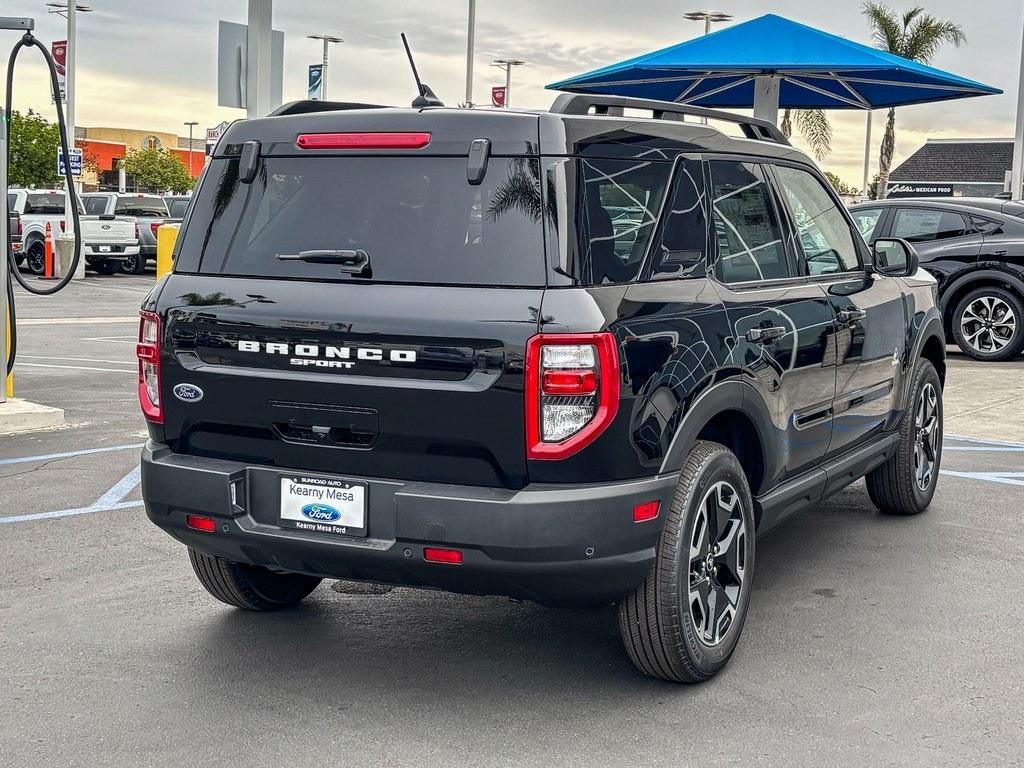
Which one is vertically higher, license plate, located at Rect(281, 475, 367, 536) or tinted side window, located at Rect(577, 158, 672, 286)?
tinted side window, located at Rect(577, 158, 672, 286)

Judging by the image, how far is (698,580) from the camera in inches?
169

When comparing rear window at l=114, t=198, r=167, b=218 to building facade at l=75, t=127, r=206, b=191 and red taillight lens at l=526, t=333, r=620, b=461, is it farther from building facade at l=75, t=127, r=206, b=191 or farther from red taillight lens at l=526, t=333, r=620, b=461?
building facade at l=75, t=127, r=206, b=191

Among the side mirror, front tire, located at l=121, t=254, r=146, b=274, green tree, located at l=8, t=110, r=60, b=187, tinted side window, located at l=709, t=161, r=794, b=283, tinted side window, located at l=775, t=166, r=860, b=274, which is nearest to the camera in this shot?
tinted side window, located at l=709, t=161, r=794, b=283

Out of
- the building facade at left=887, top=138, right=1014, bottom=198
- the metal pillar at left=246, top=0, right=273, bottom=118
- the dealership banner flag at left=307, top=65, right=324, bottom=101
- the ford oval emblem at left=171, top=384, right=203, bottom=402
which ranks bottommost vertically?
the ford oval emblem at left=171, top=384, right=203, bottom=402

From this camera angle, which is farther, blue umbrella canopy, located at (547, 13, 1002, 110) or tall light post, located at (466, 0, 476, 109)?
tall light post, located at (466, 0, 476, 109)

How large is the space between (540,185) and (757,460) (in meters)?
1.49

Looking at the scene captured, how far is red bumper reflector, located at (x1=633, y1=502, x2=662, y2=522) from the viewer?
3.90 metres

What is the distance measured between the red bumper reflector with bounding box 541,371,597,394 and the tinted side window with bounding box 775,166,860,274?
6.56ft

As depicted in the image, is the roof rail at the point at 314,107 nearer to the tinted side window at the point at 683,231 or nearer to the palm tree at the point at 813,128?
the tinted side window at the point at 683,231

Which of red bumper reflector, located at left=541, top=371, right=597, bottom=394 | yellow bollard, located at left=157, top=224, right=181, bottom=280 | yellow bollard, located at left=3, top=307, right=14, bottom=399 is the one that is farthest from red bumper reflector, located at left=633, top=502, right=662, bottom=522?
yellow bollard, located at left=157, top=224, right=181, bottom=280

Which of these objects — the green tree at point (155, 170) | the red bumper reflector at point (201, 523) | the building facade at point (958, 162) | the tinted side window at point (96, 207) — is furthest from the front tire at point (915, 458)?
the green tree at point (155, 170)

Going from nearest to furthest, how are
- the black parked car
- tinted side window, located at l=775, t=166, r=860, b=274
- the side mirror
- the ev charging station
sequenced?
tinted side window, located at l=775, t=166, r=860, b=274 → the side mirror → the ev charging station → the black parked car

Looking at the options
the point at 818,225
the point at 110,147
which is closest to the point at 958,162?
the point at 110,147

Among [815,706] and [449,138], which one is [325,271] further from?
[815,706]
